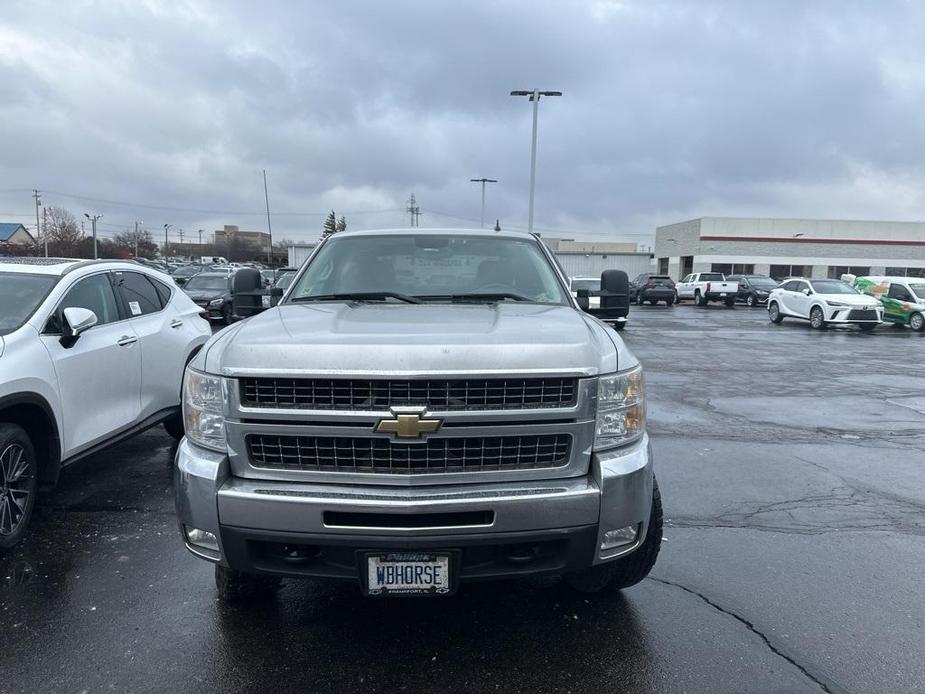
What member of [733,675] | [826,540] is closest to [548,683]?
[733,675]

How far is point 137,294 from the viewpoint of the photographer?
19.2 feet

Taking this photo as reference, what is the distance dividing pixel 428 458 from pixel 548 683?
1122mm

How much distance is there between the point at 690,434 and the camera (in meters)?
7.32

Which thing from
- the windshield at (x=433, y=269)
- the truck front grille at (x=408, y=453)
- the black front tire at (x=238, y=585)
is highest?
the windshield at (x=433, y=269)

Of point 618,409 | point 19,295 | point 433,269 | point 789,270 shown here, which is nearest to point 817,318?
point 433,269

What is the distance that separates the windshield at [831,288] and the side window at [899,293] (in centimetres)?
152

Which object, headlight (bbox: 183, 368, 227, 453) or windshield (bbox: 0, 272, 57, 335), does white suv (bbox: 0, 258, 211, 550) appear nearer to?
windshield (bbox: 0, 272, 57, 335)

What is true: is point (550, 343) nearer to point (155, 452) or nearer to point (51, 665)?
point (51, 665)

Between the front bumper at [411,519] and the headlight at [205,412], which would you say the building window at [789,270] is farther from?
the headlight at [205,412]

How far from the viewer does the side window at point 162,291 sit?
624cm

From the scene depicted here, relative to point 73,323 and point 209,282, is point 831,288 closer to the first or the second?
point 209,282

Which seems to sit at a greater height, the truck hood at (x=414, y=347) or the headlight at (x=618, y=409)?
the truck hood at (x=414, y=347)

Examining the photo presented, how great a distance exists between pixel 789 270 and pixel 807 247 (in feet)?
7.12

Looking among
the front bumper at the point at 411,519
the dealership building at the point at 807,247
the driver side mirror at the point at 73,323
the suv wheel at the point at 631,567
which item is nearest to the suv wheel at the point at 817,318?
the suv wheel at the point at 631,567
